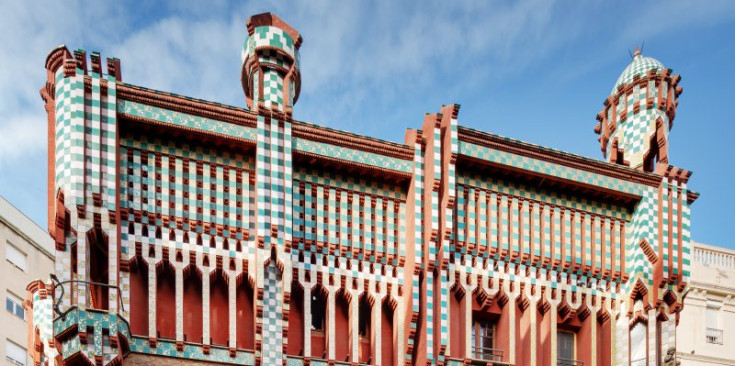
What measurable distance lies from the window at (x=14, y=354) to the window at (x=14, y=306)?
49.0 inches

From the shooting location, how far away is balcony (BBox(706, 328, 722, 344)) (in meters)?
41.2

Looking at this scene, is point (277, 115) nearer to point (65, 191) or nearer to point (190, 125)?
point (190, 125)

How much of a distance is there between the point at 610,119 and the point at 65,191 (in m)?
14.6

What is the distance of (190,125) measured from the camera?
80.5 ft

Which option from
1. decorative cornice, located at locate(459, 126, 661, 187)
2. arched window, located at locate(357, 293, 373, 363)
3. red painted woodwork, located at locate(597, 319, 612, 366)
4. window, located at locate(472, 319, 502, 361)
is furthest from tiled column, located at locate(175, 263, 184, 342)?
red painted woodwork, located at locate(597, 319, 612, 366)

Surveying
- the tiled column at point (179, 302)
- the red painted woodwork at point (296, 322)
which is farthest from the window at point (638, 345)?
the tiled column at point (179, 302)

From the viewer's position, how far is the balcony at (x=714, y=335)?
4125 centimetres

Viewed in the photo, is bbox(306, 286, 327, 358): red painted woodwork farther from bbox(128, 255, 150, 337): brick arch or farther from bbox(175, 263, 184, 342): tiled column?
bbox(128, 255, 150, 337): brick arch

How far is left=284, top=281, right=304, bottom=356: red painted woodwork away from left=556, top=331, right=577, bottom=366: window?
20.8 ft

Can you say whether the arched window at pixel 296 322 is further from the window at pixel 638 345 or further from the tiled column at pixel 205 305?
the window at pixel 638 345

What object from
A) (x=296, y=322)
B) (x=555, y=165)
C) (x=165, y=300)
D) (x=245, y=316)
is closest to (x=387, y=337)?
(x=296, y=322)

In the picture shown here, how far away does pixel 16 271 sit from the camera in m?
47.9

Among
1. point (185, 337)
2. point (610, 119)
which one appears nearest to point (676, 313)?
point (610, 119)

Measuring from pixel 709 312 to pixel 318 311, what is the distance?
20.7 meters
